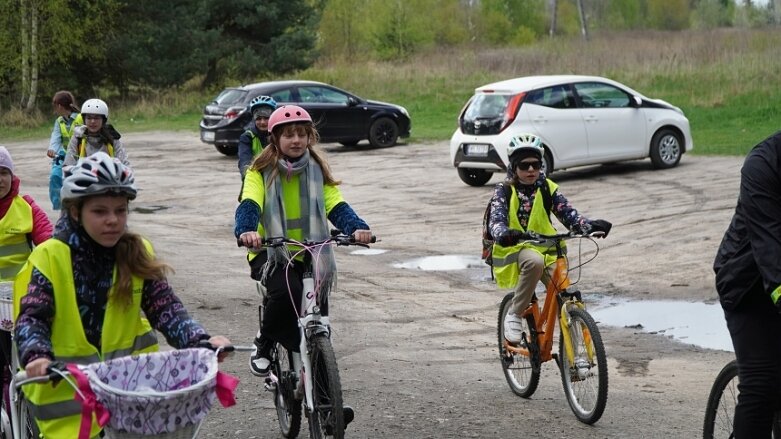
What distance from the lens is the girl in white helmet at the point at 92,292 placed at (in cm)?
420

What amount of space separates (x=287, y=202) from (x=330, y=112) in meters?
21.6

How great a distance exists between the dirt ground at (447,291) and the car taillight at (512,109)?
110 cm

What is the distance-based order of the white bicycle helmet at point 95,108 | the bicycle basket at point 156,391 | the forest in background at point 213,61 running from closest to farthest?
the bicycle basket at point 156,391 < the white bicycle helmet at point 95,108 < the forest in background at point 213,61

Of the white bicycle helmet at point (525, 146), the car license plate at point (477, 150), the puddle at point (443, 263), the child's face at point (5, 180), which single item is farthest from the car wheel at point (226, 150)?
the child's face at point (5, 180)

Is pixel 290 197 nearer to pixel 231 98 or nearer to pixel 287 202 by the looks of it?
pixel 287 202

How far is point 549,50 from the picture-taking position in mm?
50031

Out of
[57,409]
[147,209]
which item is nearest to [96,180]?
[57,409]

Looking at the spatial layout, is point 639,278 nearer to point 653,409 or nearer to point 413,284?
point 413,284

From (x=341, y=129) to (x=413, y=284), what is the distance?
1594 cm

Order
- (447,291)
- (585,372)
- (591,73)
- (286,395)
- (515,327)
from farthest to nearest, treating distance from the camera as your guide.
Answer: (591,73) → (447,291) → (515,327) → (585,372) → (286,395)

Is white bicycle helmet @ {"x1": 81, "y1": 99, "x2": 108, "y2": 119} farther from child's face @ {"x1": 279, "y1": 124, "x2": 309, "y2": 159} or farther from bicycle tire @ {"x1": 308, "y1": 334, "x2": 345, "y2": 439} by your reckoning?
bicycle tire @ {"x1": 308, "y1": 334, "x2": 345, "y2": 439}

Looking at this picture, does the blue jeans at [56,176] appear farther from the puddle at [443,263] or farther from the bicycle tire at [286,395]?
the bicycle tire at [286,395]

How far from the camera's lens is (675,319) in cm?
1071

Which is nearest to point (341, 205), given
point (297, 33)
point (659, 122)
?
point (659, 122)
